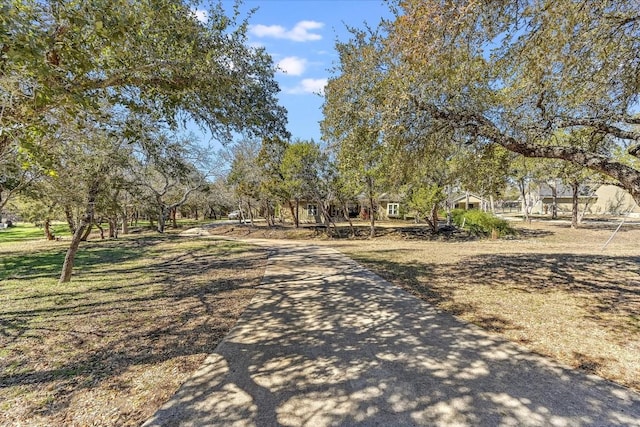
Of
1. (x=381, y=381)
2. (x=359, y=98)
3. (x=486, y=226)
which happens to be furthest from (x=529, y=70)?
(x=486, y=226)

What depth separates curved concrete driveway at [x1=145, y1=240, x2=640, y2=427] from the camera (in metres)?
2.48

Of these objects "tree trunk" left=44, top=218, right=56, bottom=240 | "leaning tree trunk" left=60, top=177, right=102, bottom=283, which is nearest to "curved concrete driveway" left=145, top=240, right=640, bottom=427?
"leaning tree trunk" left=60, top=177, right=102, bottom=283

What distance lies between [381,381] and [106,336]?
374 centimetres

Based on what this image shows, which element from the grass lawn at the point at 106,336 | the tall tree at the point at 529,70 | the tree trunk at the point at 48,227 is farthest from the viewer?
the tree trunk at the point at 48,227

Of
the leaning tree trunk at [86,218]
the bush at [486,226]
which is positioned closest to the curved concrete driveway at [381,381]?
the leaning tree trunk at [86,218]

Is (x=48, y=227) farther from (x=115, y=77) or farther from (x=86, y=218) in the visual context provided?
(x=115, y=77)

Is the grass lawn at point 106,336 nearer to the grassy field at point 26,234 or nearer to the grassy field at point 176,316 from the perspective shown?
the grassy field at point 176,316

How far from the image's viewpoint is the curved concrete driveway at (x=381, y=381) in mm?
2480

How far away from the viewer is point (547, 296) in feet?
19.0

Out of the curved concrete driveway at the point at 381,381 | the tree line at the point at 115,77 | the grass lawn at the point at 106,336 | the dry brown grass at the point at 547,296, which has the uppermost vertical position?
the tree line at the point at 115,77

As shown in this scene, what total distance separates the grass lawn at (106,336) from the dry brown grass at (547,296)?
13.1 ft

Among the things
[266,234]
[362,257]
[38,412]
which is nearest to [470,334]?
[38,412]

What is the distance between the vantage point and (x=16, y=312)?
207 inches

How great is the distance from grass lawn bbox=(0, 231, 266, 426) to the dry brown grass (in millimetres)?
3991
